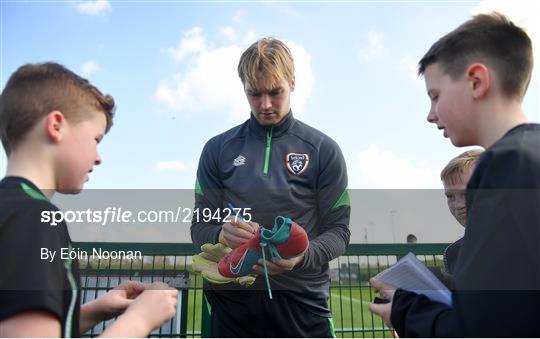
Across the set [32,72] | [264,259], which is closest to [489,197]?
[264,259]

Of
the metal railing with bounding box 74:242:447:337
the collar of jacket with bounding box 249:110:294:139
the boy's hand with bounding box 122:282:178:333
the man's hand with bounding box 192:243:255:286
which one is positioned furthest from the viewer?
the metal railing with bounding box 74:242:447:337

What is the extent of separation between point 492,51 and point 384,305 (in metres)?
0.92

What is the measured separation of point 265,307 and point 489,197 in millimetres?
1177

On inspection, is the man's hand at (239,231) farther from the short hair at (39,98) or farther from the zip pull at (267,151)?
the short hair at (39,98)

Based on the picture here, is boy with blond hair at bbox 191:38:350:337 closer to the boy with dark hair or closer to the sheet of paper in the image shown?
the sheet of paper

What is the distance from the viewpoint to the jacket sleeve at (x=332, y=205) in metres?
1.99

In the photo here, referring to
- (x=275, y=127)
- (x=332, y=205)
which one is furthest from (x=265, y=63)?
(x=332, y=205)

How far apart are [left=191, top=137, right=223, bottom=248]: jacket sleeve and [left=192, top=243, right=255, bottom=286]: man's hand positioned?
40 millimetres

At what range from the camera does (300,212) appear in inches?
80.5

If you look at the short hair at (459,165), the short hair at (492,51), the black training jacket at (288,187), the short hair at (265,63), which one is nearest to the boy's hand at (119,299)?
the black training jacket at (288,187)

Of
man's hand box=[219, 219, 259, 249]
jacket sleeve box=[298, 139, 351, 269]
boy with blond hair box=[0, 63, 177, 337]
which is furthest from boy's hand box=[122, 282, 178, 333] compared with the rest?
jacket sleeve box=[298, 139, 351, 269]

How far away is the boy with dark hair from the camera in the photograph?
1.01m

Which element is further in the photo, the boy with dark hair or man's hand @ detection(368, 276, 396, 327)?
man's hand @ detection(368, 276, 396, 327)

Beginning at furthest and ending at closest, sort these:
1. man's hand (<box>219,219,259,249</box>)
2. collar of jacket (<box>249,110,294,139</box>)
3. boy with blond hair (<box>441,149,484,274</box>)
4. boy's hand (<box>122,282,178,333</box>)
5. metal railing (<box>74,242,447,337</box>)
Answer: metal railing (<box>74,242,447,337</box>), boy with blond hair (<box>441,149,484,274</box>), collar of jacket (<box>249,110,294,139</box>), man's hand (<box>219,219,259,249</box>), boy's hand (<box>122,282,178,333</box>)
